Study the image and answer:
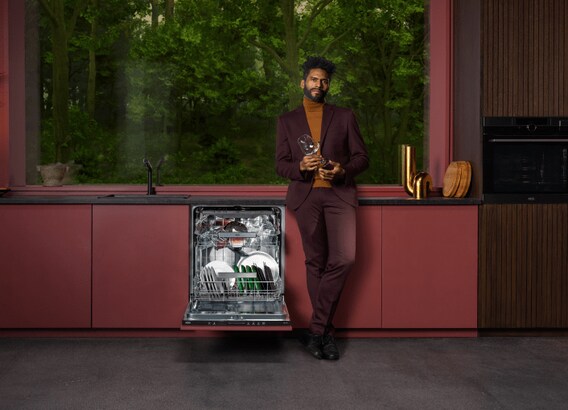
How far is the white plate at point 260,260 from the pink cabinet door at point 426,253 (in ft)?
2.41

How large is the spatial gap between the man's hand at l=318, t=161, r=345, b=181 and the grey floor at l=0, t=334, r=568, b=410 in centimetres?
107

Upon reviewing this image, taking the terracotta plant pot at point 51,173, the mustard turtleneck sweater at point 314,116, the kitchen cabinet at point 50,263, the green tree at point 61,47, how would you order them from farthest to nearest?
the green tree at point 61,47 < the terracotta plant pot at point 51,173 < the kitchen cabinet at point 50,263 < the mustard turtleneck sweater at point 314,116

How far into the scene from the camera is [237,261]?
455cm

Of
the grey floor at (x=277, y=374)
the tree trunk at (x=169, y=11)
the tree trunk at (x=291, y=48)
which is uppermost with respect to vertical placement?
the tree trunk at (x=169, y=11)

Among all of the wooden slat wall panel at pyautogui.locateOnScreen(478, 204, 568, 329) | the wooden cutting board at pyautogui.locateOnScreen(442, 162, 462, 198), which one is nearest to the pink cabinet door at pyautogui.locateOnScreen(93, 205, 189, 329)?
the wooden cutting board at pyautogui.locateOnScreen(442, 162, 462, 198)

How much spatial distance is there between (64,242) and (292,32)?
7.53 feet

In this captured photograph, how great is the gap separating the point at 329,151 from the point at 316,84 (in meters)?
0.40

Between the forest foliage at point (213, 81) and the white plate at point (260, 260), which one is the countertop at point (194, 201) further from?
the forest foliage at point (213, 81)

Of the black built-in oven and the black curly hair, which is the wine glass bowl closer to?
the black curly hair

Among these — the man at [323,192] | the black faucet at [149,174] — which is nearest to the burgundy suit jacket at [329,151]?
the man at [323,192]

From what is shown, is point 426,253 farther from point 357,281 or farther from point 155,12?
point 155,12

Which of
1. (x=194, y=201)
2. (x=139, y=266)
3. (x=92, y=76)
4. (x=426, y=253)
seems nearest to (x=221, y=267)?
(x=194, y=201)

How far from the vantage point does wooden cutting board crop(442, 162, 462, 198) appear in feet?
15.8

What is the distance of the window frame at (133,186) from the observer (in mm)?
5020
